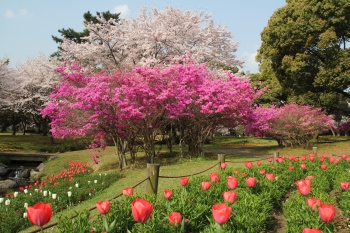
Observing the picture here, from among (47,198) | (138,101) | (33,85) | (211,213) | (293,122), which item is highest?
(33,85)

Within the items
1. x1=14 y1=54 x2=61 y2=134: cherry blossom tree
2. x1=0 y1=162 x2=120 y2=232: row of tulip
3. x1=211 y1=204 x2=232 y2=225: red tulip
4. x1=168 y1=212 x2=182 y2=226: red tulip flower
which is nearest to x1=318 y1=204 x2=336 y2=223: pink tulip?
x1=211 y1=204 x2=232 y2=225: red tulip

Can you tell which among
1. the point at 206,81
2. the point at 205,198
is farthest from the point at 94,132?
the point at 205,198

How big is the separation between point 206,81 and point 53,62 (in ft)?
54.7

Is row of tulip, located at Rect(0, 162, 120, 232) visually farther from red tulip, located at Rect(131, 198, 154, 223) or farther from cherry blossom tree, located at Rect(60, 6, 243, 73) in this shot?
cherry blossom tree, located at Rect(60, 6, 243, 73)

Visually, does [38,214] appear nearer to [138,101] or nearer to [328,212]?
[328,212]

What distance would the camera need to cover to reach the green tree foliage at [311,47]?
21.0 meters

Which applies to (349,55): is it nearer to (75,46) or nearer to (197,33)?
(197,33)

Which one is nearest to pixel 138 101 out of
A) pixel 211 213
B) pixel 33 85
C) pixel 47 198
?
pixel 47 198

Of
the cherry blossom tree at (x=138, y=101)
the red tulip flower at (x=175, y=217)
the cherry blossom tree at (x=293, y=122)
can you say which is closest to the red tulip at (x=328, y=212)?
the red tulip flower at (x=175, y=217)

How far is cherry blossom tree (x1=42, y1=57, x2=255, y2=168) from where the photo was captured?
11422 millimetres

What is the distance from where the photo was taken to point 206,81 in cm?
1376

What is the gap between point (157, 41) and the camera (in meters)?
18.8

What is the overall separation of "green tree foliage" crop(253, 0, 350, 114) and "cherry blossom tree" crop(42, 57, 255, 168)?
968 centimetres

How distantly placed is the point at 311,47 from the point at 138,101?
15.9 metres
